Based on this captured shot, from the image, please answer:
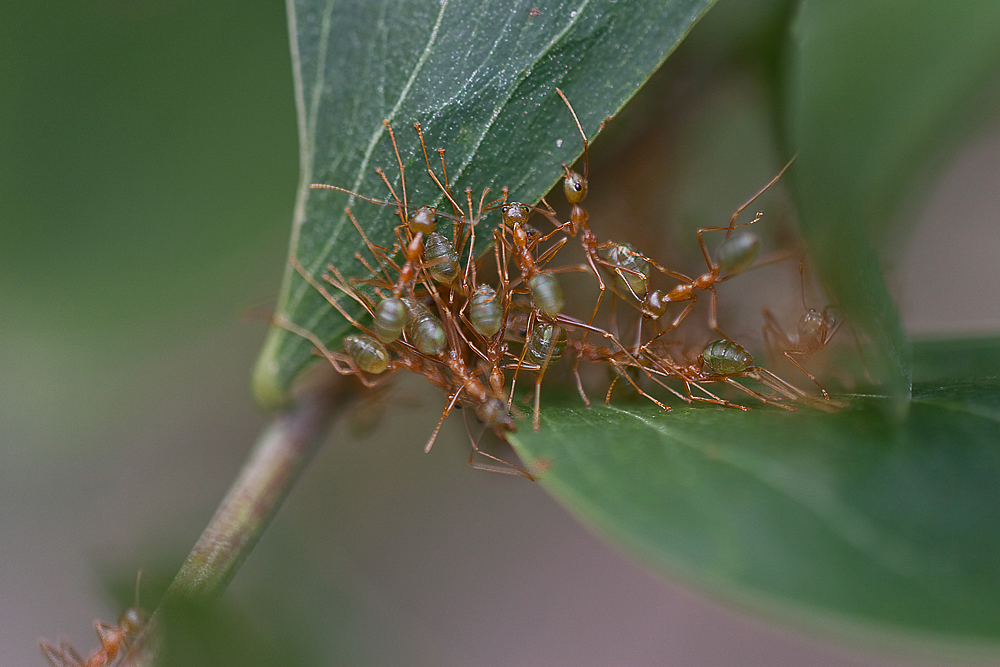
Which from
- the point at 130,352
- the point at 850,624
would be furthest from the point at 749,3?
the point at 130,352

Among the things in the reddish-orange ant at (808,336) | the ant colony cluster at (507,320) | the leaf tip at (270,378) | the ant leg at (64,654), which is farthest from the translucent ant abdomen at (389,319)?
the ant leg at (64,654)

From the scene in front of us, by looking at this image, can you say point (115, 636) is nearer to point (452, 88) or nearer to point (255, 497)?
point (255, 497)

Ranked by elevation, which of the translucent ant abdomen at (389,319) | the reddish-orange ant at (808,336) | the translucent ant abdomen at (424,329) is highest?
the reddish-orange ant at (808,336)

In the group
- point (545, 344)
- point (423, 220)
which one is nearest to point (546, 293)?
point (545, 344)

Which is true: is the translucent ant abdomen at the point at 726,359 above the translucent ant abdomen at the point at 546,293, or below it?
above

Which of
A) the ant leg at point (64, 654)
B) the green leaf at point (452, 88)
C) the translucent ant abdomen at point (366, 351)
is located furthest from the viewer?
the ant leg at point (64, 654)

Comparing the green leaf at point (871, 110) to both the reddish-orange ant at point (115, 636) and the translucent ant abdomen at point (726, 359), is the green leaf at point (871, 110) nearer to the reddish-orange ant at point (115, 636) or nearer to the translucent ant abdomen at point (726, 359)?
the translucent ant abdomen at point (726, 359)
